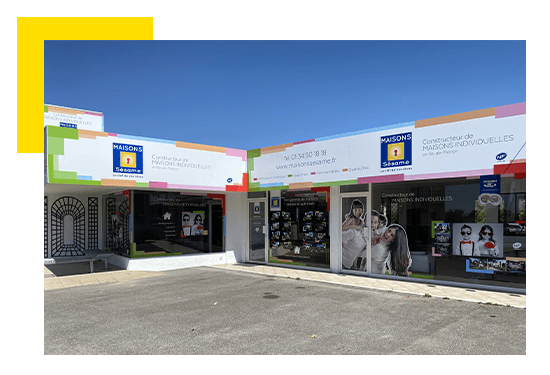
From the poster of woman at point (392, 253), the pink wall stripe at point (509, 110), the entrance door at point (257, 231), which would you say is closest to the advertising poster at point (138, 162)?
the entrance door at point (257, 231)

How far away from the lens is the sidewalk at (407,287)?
7.17 metres

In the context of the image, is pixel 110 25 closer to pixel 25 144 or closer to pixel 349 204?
pixel 25 144

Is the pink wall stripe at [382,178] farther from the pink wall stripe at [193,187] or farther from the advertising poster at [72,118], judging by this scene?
the advertising poster at [72,118]

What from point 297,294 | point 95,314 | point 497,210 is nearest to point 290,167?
point 297,294

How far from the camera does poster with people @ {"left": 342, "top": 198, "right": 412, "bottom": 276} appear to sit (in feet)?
30.9

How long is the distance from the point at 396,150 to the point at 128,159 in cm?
681

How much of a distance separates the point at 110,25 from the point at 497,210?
323 inches

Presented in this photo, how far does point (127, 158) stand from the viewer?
10.1m

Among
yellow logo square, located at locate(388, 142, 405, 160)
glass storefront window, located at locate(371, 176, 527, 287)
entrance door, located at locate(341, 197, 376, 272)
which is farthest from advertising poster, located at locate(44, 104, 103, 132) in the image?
glass storefront window, located at locate(371, 176, 527, 287)

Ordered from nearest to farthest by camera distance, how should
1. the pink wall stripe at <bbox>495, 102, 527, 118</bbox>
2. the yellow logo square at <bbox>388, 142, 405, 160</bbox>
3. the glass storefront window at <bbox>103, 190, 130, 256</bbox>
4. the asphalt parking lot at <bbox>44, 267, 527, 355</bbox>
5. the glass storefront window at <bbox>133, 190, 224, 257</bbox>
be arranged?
the asphalt parking lot at <bbox>44, 267, 527, 355</bbox>, the pink wall stripe at <bbox>495, 102, 527, 118</bbox>, the yellow logo square at <bbox>388, 142, 405, 160</bbox>, the glass storefront window at <bbox>133, 190, 224, 257</bbox>, the glass storefront window at <bbox>103, 190, 130, 256</bbox>

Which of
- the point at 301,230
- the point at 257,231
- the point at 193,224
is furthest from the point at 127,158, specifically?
the point at 301,230

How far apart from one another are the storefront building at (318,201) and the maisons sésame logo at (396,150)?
0.08 ft

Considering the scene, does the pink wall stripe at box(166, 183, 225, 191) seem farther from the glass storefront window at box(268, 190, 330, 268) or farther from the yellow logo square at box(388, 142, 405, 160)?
the yellow logo square at box(388, 142, 405, 160)

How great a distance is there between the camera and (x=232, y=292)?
8.19 m
